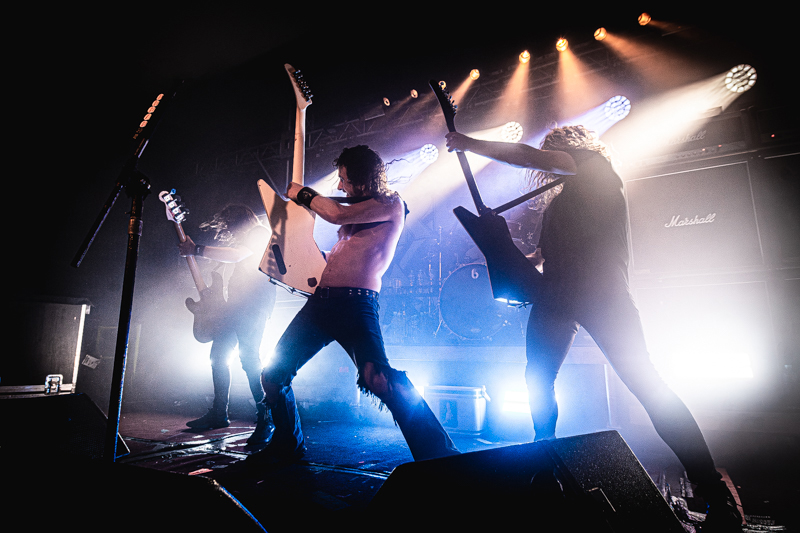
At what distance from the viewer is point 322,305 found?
208 cm

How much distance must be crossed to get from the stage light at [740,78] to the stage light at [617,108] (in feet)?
3.53

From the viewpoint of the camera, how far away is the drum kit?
4559mm

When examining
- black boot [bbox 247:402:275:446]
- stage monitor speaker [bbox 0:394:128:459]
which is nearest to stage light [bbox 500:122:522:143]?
black boot [bbox 247:402:275:446]

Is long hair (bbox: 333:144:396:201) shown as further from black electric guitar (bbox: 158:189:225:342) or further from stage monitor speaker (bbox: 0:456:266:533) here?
black electric guitar (bbox: 158:189:225:342)

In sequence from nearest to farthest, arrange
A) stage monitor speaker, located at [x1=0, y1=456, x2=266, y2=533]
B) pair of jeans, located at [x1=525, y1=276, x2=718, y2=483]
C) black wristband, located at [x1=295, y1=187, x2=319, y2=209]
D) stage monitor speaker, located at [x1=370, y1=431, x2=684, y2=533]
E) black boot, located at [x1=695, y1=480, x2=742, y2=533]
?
stage monitor speaker, located at [x1=0, y1=456, x2=266, y2=533], stage monitor speaker, located at [x1=370, y1=431, x2=684, y2=533], black boot, located at [x1=695, y1=480, x2=742, y2=533], pair of jeans, located at [x1=525, y1=276, x2=718, y2=483], black wristband, located at [x1=295, y1=187, x2=319, y2=209]

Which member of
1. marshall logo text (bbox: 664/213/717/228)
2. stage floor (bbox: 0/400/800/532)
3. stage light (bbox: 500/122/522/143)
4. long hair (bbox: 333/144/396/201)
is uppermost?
stage light (bbox: 500/122/522/143)

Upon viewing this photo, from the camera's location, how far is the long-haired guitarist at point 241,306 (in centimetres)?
373

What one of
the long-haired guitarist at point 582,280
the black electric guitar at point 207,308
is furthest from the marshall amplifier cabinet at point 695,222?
the black electric guitar at point 207,308

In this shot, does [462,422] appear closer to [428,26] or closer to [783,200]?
[783,200]

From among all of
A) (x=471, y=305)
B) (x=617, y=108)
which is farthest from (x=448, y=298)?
(x=617, y=108)

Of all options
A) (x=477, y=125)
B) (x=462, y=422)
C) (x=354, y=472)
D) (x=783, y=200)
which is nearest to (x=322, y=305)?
(x=354, y=472)

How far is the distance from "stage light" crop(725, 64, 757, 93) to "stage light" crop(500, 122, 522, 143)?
259 centimetres

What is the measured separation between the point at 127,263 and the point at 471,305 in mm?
3530

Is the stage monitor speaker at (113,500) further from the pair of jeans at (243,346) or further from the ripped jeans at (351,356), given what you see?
the pair of jeans at (243,346)
